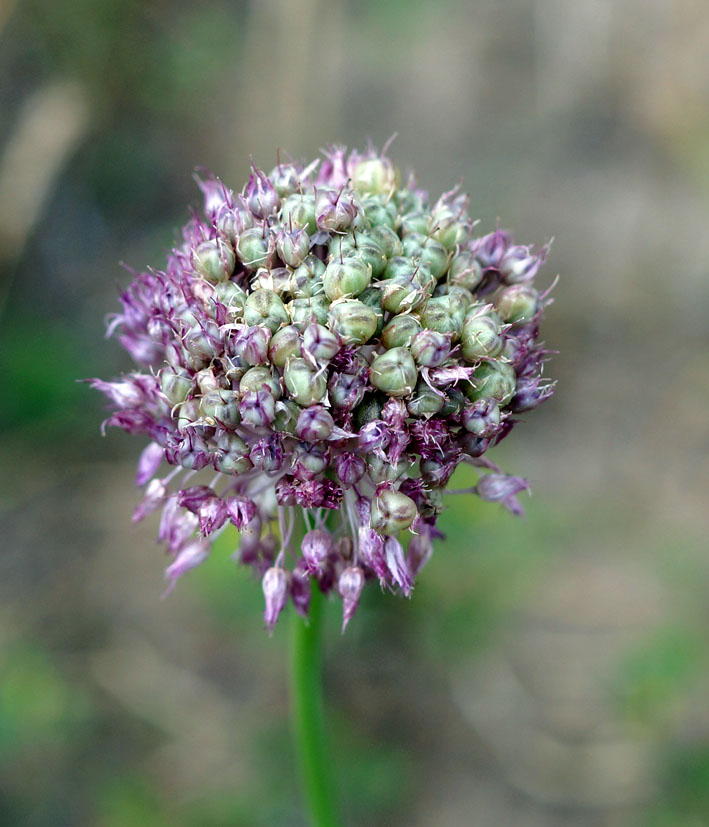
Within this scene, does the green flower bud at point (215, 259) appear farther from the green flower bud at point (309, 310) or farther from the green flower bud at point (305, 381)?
the green flower bud at point (305, 381)

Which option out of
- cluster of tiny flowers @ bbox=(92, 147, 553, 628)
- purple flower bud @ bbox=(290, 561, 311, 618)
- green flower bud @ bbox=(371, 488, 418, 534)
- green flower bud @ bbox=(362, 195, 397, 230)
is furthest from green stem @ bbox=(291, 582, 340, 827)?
green flower bud @ bbox=(362, 195, 397, 230)

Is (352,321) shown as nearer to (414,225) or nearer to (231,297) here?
(231,297)

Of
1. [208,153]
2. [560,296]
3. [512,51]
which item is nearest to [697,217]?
[560,296]

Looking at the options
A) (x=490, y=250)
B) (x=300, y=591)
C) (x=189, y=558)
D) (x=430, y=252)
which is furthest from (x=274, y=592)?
(x=490, y=250)

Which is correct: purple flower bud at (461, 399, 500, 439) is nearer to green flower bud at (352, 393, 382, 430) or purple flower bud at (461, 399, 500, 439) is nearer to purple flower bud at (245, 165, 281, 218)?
green flower bud at (352, 393, 382, 430)

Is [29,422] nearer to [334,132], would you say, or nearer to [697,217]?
[334,132]
